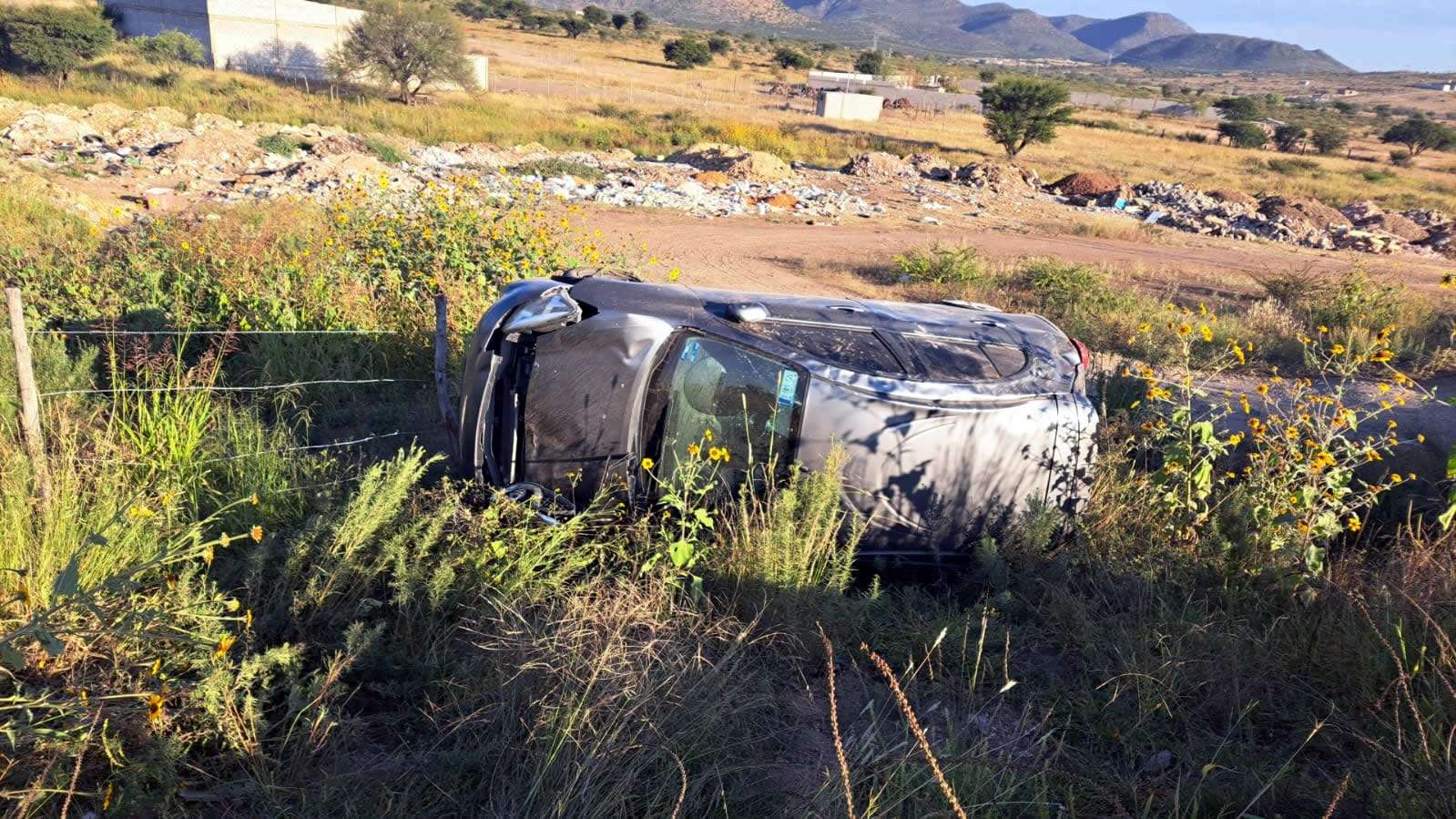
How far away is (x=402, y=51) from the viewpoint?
31.8 meters

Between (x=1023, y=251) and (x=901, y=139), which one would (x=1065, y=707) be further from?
(x=901, y=139)

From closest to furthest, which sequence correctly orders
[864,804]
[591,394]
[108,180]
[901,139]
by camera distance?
1. [864,804]
2. [591,394]
3. [108,180]
4. [901,139]

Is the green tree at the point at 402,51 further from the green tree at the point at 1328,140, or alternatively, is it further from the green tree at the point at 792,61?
the green tree at the point at 1328,140

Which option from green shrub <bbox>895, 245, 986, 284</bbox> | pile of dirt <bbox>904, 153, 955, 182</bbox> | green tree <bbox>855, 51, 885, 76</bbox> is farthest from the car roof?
green tree <bbox>855, 51, 885, 76</bbox>

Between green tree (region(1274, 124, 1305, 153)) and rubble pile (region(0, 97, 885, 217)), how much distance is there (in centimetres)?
3525

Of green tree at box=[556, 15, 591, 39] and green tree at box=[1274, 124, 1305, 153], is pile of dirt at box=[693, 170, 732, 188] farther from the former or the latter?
green tree at box=[556, 15, 591, 39]

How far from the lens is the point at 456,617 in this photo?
11.5 ft

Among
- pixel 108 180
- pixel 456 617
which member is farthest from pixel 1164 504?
pixel 108 180

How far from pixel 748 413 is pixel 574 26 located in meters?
84.2

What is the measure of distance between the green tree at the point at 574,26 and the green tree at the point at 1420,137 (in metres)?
59.9

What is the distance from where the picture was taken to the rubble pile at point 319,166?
16.5 meters

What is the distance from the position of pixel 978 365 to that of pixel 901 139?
107 feet

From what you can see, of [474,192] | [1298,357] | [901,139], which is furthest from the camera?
[901,139]

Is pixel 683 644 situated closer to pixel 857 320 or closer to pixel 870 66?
pixel 857 320
